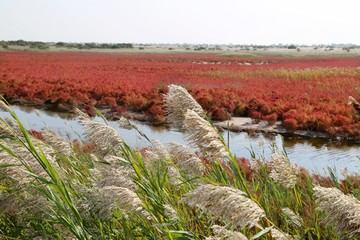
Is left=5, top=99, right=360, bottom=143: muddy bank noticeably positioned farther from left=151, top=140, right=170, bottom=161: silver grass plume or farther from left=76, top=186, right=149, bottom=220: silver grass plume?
left=76, top=186, right=149, bottom=220: silver grass plume

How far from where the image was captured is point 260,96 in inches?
873

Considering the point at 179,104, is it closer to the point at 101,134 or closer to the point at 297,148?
the point at 101,134

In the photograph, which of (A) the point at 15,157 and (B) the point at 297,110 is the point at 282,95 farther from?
(A) the point at 15,157

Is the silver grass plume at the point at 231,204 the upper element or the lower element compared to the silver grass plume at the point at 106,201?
upper

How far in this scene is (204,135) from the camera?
2.10 metres

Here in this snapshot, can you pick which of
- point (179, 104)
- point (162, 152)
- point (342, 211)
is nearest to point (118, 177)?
point (179, 104)

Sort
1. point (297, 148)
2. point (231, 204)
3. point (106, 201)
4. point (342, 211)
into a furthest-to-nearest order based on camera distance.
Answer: point (297, 148) < point (106, 201) < point (342, 211) < point (231, 204)

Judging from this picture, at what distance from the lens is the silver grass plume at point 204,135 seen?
2.06m

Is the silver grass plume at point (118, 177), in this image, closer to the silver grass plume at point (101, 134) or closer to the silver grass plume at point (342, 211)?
the silver grass plume at point (101, 134)

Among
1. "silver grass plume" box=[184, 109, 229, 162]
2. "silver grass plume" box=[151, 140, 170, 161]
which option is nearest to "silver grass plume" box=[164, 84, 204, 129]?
"silver grass plume" box=[184, 109, 229, 162]

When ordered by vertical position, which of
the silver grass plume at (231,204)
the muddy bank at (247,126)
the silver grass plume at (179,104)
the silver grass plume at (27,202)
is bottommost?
the muddy bank at (247,126)

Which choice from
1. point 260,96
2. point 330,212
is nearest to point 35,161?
point 330,212

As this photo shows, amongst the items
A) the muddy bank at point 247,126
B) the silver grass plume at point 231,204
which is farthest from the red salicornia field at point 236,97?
the silver grass plume at point 231,204

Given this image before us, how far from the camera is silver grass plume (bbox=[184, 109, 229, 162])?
2061mm
